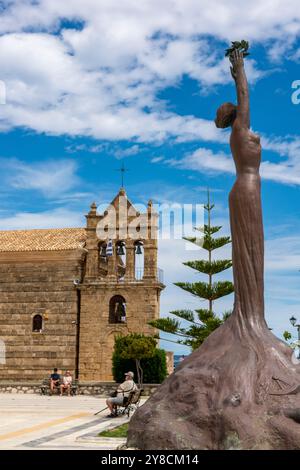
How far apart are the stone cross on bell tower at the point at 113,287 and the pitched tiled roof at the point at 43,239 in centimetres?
137

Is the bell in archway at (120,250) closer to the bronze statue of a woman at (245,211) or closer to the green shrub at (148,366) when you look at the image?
the green shrub at (148,366)

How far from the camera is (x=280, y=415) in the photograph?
21.5 ft

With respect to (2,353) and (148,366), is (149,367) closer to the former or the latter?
(148,366)

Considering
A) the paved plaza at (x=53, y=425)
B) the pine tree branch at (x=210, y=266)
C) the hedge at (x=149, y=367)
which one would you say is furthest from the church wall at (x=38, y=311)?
the pine tree branch at (x=210, y=266)

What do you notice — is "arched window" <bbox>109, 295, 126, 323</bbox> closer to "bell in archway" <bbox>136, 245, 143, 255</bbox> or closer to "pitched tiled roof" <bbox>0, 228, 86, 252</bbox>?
"bell in archway" <bbox>136, 245, 143, 255</bbox>

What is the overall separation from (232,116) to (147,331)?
66.8ft

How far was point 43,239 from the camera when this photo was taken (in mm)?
30578

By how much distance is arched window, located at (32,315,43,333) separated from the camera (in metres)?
29.2

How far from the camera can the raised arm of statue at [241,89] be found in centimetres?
808

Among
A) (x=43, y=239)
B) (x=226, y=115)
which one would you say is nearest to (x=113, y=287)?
(x=43, y=239)

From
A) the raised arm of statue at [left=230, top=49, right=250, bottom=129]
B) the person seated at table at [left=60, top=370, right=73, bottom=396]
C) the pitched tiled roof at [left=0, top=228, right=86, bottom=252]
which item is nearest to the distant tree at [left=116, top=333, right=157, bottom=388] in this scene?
the person seated at table at [left=60, top=370, right=73, bottom=396]

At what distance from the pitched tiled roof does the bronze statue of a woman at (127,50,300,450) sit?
71.2 feet

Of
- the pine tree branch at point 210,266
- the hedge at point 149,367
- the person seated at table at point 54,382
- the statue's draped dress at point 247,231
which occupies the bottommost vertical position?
the person seated at table at point 54,382
